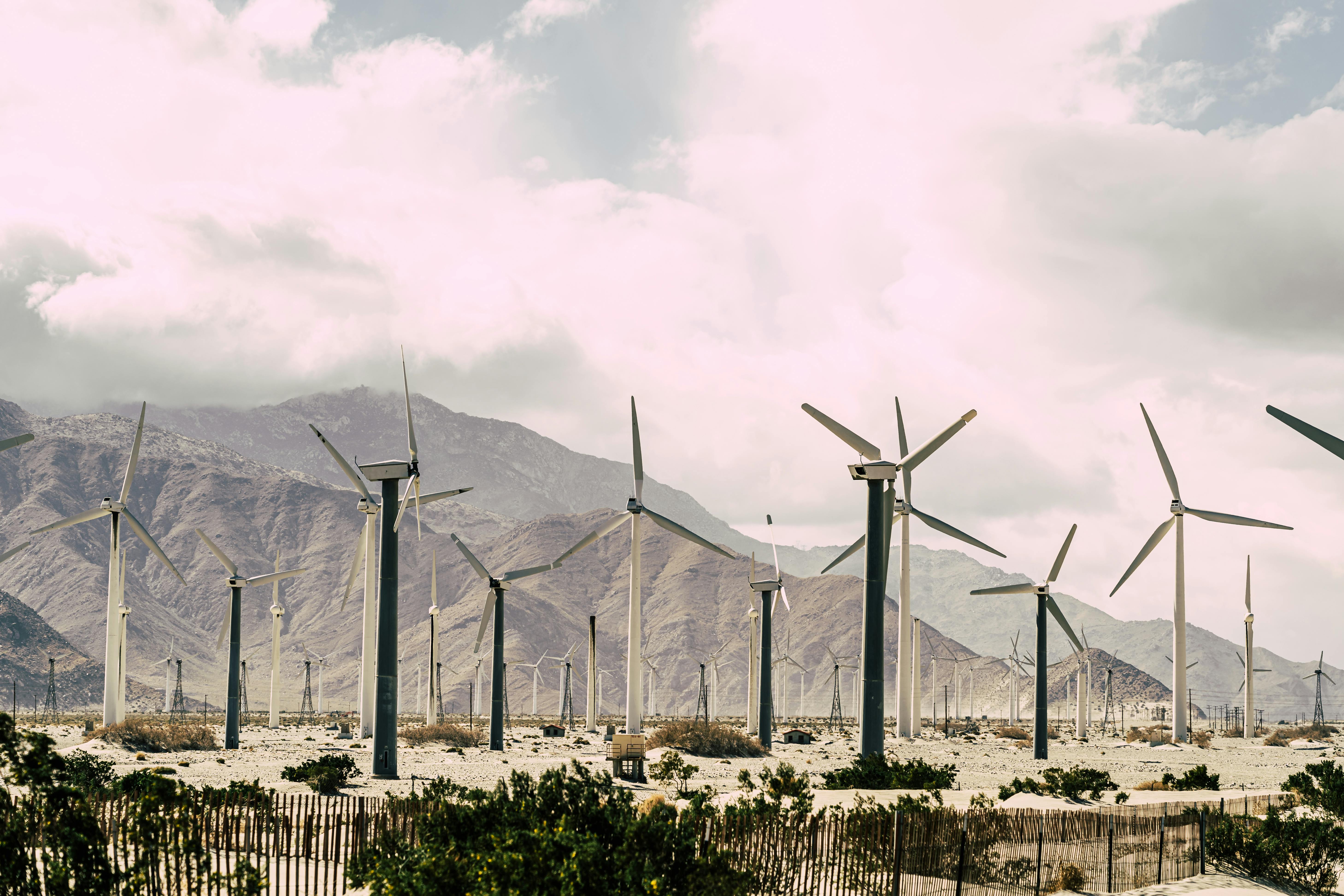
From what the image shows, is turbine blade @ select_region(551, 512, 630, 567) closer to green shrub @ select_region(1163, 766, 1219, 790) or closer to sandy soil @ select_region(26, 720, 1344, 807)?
sandy soil @ select_region(26, 720, 1344, 807)

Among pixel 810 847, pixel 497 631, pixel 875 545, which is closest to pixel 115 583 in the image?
pixel 497 631

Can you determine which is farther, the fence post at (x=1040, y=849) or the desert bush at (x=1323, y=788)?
the desert bush at (x=1323, y=788)

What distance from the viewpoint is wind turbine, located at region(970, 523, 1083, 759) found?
73062mm

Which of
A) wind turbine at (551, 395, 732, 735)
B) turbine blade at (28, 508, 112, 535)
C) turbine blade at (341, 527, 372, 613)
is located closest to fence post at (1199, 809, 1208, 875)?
wind turbine at (551, 395, 732, 735)

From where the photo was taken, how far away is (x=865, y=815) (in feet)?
82.9

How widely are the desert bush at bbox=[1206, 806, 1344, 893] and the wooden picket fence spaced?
2.88 ft

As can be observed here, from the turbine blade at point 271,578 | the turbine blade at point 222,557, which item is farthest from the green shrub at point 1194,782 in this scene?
the turbine blade at point 271,578

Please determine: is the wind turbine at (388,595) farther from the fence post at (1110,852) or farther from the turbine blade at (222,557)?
the fence post at (1110,852)

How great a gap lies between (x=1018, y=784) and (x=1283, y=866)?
1320 cm

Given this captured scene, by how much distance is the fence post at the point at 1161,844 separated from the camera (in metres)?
27.8

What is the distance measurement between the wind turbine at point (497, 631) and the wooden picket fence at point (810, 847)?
141ft

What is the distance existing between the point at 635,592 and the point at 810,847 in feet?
162

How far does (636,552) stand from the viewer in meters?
68.1

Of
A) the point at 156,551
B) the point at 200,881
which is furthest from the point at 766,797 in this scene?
the point at 156,551
